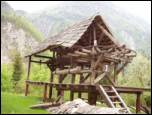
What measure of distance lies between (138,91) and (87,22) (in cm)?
478

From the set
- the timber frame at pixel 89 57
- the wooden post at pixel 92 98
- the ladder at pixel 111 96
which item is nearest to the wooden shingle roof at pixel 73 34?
the timber frame at pixel 89 57

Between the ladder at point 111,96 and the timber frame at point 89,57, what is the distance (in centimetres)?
45

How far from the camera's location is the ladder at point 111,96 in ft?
56.4

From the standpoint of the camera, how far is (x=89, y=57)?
66.3 feet

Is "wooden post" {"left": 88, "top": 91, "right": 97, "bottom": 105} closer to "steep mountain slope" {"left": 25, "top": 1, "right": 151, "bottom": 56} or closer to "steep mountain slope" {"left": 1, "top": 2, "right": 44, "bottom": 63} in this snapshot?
"steep mountain slope" {"left": 1, "top": 2, "right": 44, "bottom": 63}

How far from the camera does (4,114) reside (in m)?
13.9

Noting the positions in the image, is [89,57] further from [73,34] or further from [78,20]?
[78,20]

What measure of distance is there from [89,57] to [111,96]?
3.01 metres

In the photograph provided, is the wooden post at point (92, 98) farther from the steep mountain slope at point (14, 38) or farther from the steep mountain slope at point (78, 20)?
the steep mountain slope at point (78, 20)

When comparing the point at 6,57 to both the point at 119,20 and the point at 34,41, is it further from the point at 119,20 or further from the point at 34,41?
the point at 119,20

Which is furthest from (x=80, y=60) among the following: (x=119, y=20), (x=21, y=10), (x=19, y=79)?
(x=119, y=20)

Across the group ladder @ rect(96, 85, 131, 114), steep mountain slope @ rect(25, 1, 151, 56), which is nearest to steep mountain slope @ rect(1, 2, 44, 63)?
ladder @ rect(96, 85, 131, 114)

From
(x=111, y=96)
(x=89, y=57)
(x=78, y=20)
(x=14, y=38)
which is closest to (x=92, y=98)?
(x=111, y=96)

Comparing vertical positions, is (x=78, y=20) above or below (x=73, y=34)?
above
